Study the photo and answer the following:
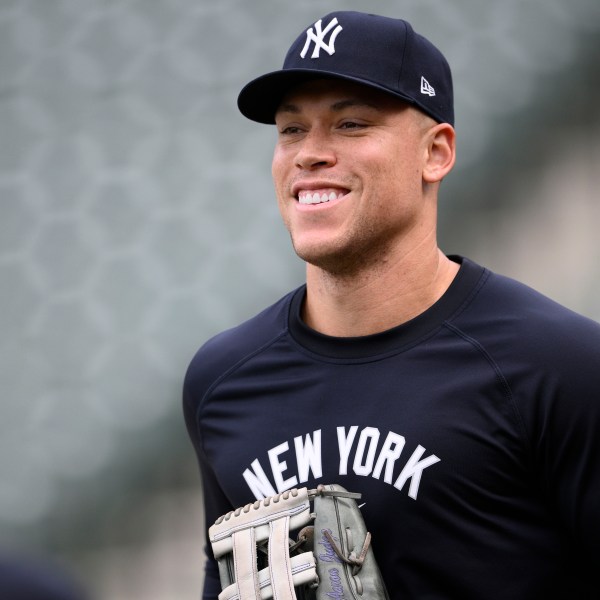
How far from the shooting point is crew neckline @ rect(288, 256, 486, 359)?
2131 mm

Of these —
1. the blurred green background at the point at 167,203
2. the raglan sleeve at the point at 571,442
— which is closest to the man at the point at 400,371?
the raglan sleeve at the point at 571,442

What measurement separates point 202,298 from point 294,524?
1.84m

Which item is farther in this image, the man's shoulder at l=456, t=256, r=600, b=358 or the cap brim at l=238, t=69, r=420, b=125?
the cap brim at l=238, t=69, r=420, b=125

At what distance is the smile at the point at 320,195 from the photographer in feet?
7.05

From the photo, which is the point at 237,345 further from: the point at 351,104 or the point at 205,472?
the point at 351,104

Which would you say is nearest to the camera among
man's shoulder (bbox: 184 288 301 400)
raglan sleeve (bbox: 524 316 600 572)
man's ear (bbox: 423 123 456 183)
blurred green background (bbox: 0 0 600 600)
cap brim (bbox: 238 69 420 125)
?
raglan sleeve (bbox: 524 316 600 572)

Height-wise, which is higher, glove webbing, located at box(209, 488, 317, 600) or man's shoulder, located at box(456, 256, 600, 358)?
man's shoulder, located at box(456, 256, 600, 358)

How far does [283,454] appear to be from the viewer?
2137 mm

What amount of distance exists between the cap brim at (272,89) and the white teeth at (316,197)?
206 millimetres

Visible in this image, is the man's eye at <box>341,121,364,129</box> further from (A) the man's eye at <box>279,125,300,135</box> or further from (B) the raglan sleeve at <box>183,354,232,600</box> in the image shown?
(B) the raglan sleeve at <box>183,354,232,600</box>

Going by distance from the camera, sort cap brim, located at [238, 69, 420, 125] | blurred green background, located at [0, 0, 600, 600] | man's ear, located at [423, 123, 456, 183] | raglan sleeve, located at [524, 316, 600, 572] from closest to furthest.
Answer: raglan sleeve, located at [524, 316, 600, 572], cap brim, located at [238, 69, 420, 125], man's ear, located at [423, 123, 456, 183], blurred green background, located at [0, 0, 600, 600]

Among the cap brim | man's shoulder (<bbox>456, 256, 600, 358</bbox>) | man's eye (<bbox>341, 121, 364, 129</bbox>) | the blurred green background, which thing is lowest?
man's shoulder (<bbox>456, 256, 600, 358</bbox>)

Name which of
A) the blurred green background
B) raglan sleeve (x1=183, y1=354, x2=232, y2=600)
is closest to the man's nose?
raglan sleeve (x1=183, y1=354, x2=232, y2=600)

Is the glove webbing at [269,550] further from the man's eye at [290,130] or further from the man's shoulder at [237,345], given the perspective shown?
the man's eye at [290,130]
